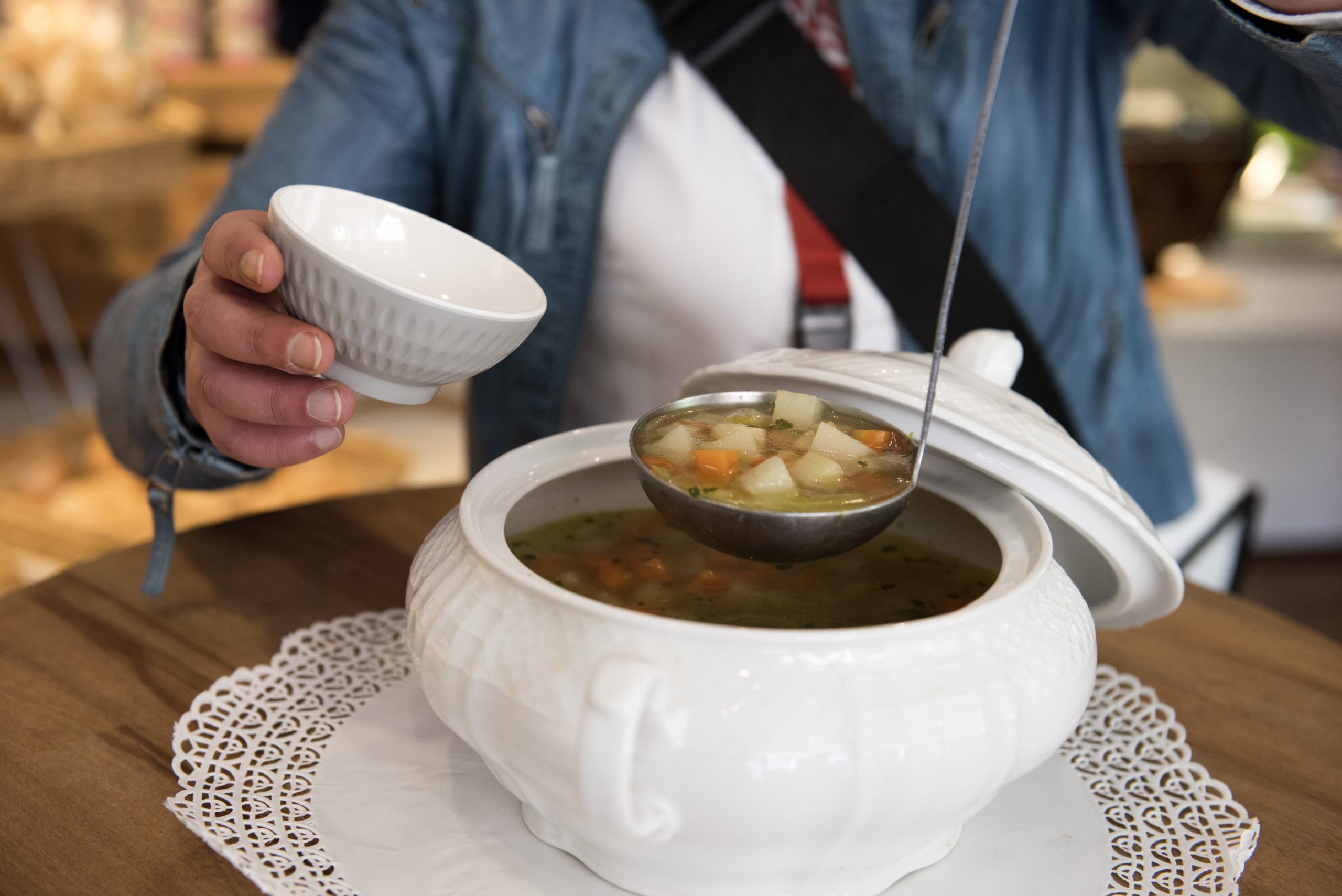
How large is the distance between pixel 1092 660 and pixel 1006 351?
327mm

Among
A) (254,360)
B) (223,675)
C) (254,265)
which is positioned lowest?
(223,675)

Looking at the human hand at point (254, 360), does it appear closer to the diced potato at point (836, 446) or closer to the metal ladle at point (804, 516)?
the metal ladle at point (804, 516)

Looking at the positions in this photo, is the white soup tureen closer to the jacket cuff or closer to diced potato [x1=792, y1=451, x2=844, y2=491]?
diced potato [x1=792, y1=451, x2=844, y2=491]

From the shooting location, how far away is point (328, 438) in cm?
102

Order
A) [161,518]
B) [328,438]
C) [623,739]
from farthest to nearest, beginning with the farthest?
[161,518] < [328,438] < [623,739]

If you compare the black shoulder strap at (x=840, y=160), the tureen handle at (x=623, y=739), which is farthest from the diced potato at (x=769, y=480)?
the black shoulder strap at (x=840, y=160)

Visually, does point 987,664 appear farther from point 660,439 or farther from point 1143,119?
point 1143,119

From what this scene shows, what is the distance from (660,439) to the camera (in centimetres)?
95

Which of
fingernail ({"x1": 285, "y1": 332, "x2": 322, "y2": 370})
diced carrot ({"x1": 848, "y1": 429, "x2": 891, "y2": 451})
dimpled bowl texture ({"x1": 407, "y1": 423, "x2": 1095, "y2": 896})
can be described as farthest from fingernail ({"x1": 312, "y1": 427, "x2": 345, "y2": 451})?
diced carrot ({"x1": 848, "y1": 429, "x2": 891, "y2": 451})

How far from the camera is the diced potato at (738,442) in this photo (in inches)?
35.6

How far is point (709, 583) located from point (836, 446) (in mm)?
161

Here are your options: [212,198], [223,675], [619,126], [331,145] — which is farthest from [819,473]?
[212,198]

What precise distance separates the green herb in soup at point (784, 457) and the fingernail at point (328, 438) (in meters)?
0.29

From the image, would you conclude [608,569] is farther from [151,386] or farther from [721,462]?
[151,386]
